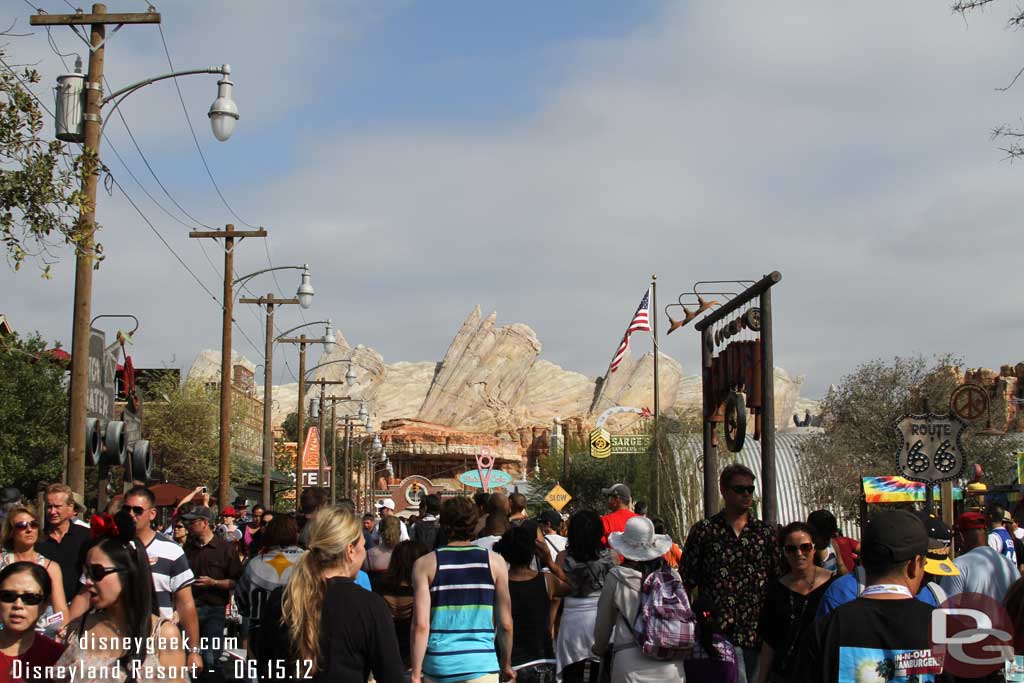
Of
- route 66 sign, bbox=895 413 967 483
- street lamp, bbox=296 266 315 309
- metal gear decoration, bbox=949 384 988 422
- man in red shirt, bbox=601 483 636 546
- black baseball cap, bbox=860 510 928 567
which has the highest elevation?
street lamp, bbox=296 266 315 309

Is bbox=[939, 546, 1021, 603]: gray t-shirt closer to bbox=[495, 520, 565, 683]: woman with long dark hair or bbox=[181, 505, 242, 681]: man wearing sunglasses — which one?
bbox=[495, 520, 565, 683]: woman with long dark hair

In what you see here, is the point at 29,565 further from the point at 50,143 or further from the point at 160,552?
the point at 50,143

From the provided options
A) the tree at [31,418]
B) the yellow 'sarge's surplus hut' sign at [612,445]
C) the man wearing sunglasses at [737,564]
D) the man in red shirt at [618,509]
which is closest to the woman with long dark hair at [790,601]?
the man wearing sunglasses at [737,564]

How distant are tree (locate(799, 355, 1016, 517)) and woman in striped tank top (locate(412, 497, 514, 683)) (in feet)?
126

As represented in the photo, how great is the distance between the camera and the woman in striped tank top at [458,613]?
7.40 m

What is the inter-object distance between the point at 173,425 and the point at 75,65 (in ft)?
160

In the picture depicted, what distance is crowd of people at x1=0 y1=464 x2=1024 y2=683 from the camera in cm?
512

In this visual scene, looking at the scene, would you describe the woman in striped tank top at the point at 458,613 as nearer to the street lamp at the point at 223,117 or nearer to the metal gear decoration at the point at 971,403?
the street lamp at the point at 223,117

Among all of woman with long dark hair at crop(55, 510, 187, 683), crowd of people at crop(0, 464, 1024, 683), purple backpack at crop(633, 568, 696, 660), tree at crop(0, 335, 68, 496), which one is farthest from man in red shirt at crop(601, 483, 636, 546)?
tree at crop(0, 335, 68, 496)

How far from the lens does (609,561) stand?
9586mm

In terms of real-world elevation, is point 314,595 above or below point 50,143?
below

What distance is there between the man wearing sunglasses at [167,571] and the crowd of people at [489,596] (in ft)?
0.04

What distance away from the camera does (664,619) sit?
23.6 feet

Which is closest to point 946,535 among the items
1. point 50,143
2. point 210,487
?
point 50,143
